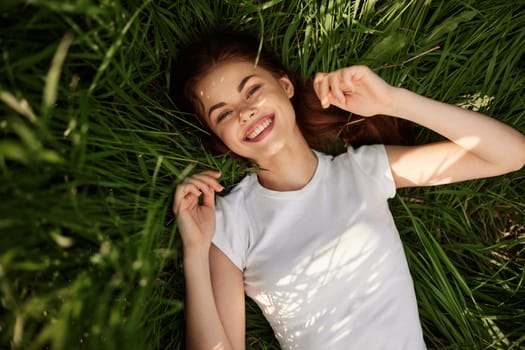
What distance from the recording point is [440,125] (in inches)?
67.0

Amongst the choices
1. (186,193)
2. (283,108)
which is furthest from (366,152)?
(186,193)

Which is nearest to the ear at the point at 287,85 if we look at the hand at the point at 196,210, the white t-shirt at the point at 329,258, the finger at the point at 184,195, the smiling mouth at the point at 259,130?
the smiling mouth at the point at 259,130

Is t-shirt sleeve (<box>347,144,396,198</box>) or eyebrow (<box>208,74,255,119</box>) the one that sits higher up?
eyebrow (<box>208,74,255,119</box>)

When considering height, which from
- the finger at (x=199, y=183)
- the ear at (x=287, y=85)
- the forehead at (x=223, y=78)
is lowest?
the finger at (x=199, y=183)

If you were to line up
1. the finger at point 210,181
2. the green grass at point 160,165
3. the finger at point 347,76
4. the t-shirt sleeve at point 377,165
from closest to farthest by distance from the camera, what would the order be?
the green grass at point 160,165 < the finger at point 347,76 < the finger at point 210,181 < the t-shirt sleeve at point 377,165

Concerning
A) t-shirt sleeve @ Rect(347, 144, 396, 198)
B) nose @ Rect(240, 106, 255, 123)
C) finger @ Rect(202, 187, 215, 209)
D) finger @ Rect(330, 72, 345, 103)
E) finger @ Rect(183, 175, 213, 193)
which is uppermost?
finger @ Rect(330, 72, 345, 103)

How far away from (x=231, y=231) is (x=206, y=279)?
0.76 ft

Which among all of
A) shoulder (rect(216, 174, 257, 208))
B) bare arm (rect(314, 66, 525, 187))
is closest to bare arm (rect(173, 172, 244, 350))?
shoulder (rect(216, 174, 257, 208))

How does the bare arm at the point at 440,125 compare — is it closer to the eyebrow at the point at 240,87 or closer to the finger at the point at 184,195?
the eyebrow at the point at 240,87

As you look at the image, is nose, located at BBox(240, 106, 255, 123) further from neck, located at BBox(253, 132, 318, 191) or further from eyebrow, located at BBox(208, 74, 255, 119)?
neck, located at BBox(253, 132, 318, 191)

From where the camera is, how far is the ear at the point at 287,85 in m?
1.93

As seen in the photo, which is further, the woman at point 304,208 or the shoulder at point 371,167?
the shoulder at point 371,167

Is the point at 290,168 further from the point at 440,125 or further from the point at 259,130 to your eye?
the point at 440,125

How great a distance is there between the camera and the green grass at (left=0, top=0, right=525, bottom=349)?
51.2 inches
